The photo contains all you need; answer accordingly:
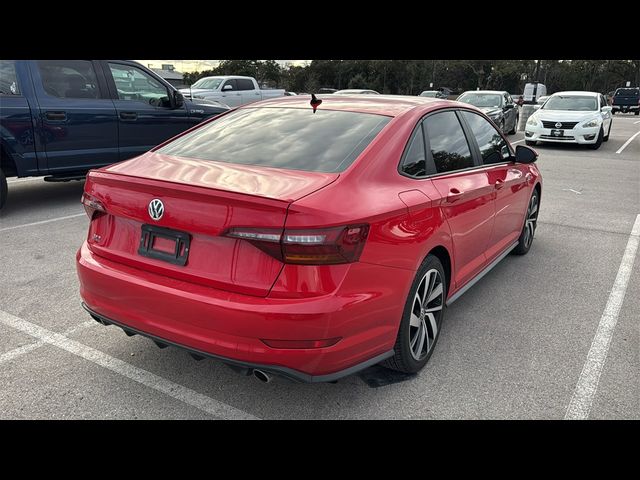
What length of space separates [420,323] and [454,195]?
83cm

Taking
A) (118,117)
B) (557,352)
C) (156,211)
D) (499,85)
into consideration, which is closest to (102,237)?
(156,211)

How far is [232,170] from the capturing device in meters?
2.85

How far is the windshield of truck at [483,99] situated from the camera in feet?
58.1

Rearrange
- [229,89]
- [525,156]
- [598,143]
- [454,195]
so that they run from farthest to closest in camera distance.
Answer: [229,89], [598,143], [525,156], [454,195]

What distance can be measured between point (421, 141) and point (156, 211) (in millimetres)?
1655

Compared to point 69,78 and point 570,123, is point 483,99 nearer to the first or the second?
point 570,123

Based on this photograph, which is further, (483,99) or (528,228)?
(483,99)

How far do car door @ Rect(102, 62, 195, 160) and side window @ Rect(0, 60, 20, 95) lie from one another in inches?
47.6

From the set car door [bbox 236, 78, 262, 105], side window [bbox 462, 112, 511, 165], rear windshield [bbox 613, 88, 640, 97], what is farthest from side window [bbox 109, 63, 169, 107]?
rear windshield [bbox 613, 88, 640, 97]

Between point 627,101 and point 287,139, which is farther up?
point 287,139

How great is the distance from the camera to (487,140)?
4410mm

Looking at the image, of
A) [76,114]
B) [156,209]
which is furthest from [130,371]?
[76,114]

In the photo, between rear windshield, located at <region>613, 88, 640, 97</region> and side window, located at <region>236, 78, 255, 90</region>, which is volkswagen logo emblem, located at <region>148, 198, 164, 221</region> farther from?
rear windshield, located at <region>613, 88, 640, 97</region>

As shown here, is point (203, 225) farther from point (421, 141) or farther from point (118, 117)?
point (118, 117)
